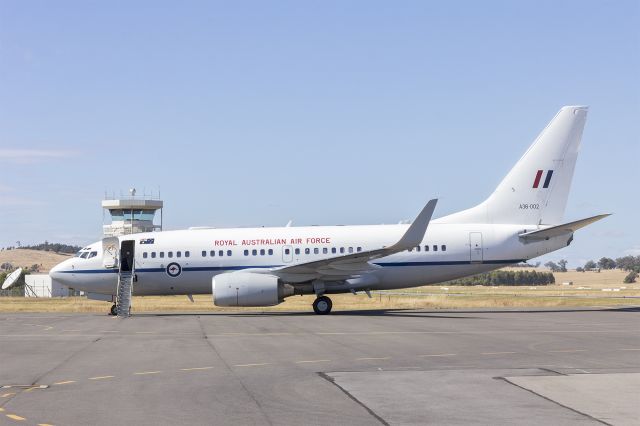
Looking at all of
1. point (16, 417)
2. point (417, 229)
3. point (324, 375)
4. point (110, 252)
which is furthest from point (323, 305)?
point (16, 417)

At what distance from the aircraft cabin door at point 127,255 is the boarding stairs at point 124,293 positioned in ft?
0.78

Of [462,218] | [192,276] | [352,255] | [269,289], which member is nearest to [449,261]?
[462,218]

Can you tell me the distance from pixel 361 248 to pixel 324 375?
70.7ft

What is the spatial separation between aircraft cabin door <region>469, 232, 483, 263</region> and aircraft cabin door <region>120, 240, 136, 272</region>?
47.4ft

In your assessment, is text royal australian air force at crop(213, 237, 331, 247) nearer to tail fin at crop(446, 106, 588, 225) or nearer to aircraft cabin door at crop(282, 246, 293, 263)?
aircraft cabin door at crop(282, 246, 293, 263)

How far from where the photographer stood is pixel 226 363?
1653 cm

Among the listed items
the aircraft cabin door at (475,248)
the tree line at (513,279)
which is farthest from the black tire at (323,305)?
the tree line at (513,279)

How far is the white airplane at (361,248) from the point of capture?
35.2 m

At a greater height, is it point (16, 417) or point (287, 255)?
point (287, 255)

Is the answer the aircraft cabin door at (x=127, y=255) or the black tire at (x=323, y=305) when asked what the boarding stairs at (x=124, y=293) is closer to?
the aircraft cabin door at (x=127, y=255)

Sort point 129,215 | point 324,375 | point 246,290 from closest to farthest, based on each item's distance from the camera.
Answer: point 324,375 → point 246,290 → point 129,215

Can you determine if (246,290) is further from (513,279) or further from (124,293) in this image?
(513,279)

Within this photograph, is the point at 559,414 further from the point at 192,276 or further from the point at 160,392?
the point at 192,276

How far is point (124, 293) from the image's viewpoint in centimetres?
3547
